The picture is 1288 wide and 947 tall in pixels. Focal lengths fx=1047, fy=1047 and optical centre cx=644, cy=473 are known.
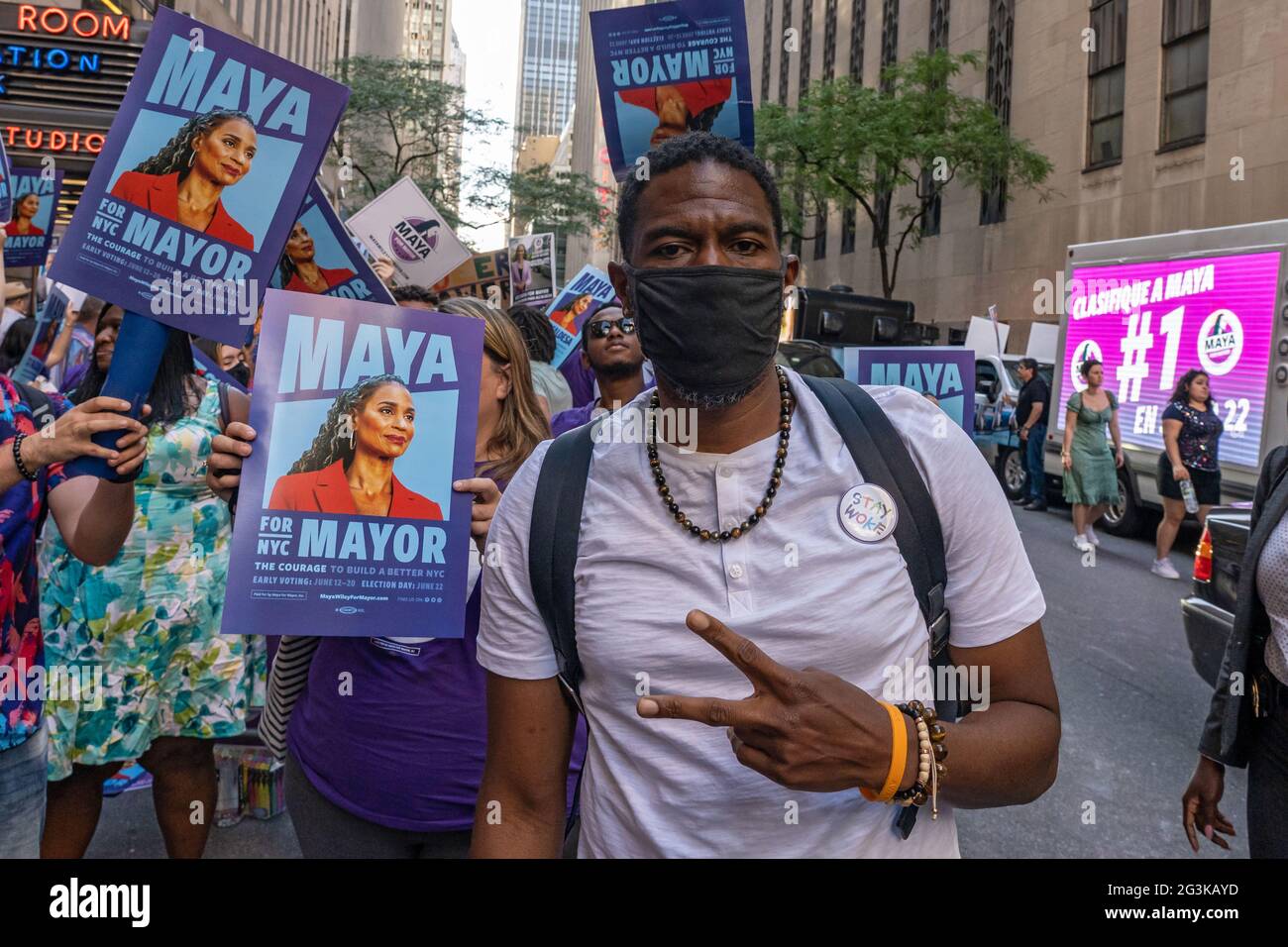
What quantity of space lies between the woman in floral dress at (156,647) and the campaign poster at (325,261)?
0.59 m

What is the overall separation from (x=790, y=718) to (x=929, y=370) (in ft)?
12.3

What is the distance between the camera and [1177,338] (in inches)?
461

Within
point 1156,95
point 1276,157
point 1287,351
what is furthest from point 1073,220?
point 1287,351

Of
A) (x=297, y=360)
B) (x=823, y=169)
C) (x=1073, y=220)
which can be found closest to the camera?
(x=297, y=360)

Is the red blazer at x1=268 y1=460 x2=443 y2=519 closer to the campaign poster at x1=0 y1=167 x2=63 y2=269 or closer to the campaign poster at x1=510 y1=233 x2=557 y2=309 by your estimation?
the campaign poster at x1=0 y1=167 x2=63 y2=269

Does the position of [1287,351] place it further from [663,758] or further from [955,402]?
[663,758]

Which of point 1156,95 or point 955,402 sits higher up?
point 1156,95

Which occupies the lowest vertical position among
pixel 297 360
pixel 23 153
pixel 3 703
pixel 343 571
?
pixel 3 703

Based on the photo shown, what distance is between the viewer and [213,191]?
7.34 feet

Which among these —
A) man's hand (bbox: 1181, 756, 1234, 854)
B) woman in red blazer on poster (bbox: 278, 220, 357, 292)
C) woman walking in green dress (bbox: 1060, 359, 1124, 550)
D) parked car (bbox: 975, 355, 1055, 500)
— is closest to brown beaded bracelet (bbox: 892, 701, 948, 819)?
man's hand (bbox: 1181, 756, 1234, 854)

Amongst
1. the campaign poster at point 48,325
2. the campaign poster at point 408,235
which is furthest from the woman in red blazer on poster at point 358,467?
the campaign poster at point 408,235

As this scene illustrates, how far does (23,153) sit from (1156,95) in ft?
73.5
